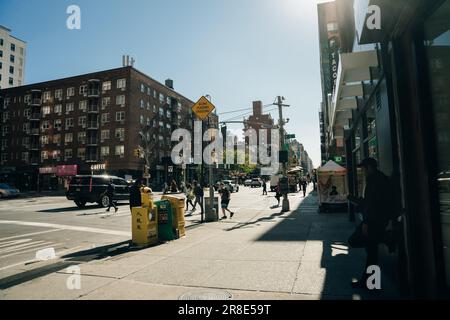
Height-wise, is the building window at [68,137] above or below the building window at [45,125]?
below

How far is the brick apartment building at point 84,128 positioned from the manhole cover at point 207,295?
44410mm

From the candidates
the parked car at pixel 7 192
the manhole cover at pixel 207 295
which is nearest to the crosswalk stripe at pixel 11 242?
the manhole cover at pixel 207 295

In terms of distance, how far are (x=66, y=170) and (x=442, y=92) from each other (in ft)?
186

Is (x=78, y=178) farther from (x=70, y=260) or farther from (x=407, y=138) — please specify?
(x=407, y=138)

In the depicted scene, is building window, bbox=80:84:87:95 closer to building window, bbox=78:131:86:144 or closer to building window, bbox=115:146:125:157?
building window, bbox=78:131:86:144

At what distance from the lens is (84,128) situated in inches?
2076

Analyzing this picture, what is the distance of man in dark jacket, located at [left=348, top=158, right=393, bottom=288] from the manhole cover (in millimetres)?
1914

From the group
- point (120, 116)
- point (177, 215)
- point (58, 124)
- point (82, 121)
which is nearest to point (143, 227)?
point (177, 215)

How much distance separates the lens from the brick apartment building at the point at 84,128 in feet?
164

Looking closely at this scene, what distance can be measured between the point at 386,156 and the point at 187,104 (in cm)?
6710

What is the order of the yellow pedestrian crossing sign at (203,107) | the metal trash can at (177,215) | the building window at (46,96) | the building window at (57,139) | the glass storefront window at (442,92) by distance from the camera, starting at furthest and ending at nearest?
the building window at (46,96)
the building window at (57,139)
the yellow pedestrian crossing sign at (203,107)
the metal trash can at (177,215)
the glass storefront window at (442,92)

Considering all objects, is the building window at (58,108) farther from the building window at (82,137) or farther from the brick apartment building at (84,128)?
the building window at (82,137)

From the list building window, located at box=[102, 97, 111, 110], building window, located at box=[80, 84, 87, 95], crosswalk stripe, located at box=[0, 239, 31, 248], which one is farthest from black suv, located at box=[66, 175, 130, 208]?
building window, located at box=[80, 84, 87, 95]
